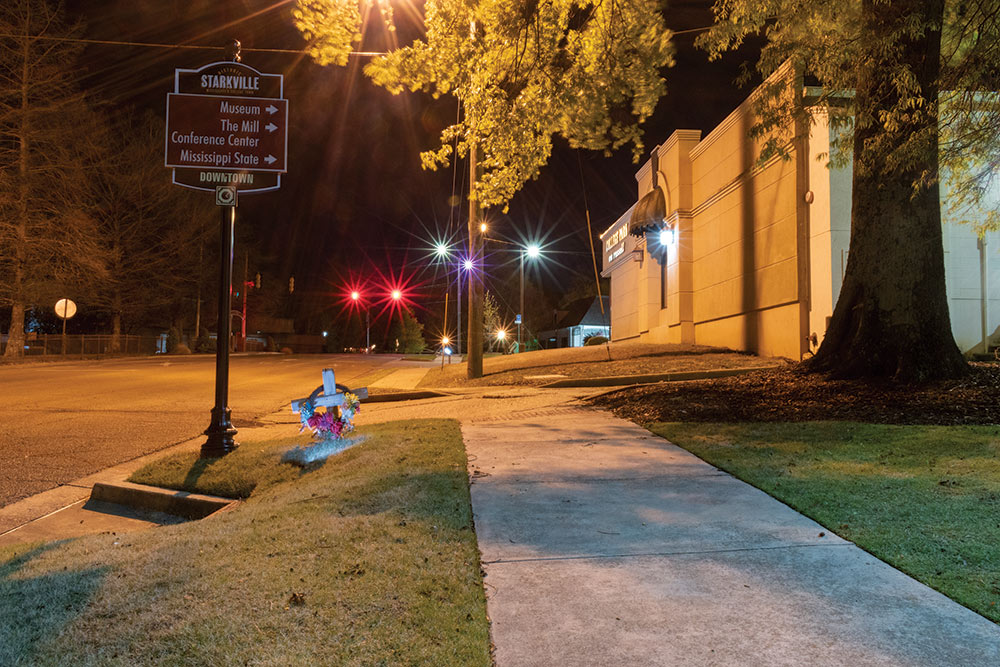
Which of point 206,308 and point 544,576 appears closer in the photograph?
point 544,576

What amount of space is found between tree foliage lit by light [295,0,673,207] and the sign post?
3525mm

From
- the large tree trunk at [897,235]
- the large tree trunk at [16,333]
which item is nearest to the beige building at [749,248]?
the large tree trunk at [897,235]

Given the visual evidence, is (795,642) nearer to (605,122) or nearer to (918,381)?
Result: (918,381)

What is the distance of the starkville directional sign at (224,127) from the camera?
7.55 meters

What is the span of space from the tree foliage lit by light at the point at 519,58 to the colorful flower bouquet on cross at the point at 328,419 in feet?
19.1

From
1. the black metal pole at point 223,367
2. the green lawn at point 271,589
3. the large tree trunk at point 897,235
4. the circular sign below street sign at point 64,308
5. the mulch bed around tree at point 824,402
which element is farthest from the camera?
the circular sign below street sign at point 64,308

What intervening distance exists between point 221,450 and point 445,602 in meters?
5.28

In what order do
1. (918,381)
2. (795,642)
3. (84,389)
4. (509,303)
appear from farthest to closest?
1. (509,303)
2. (84,389)
3. (918,381)
4. (795,642)

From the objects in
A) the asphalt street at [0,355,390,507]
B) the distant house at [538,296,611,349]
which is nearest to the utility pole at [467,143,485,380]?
the asphalt street at [0,355,390,507]

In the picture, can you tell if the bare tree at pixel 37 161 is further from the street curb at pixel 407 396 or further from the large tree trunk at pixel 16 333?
the street curb at pixel 407 396

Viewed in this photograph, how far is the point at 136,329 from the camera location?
5003cm

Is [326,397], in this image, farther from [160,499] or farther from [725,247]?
[725,247]

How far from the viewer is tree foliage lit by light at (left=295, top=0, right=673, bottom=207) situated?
34.6ft

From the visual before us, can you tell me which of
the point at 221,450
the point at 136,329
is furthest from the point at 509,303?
the point at 221,450
